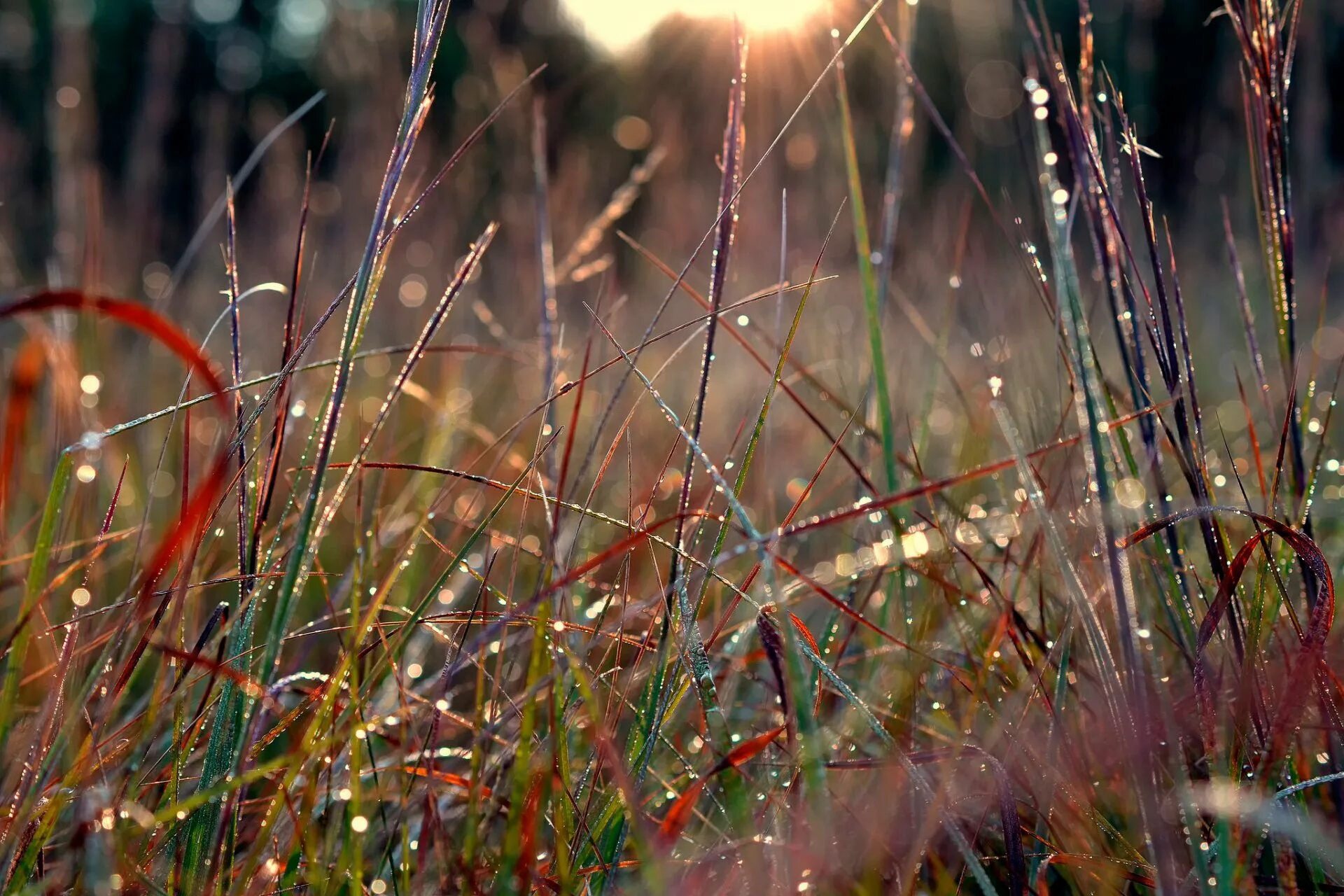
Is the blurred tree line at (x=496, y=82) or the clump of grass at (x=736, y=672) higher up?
the blurred tree line at (x=496, y=82)

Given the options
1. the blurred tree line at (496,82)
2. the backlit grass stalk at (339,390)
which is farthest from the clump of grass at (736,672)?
the blurred tree line at (496,82)

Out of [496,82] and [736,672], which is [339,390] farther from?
[496,82]

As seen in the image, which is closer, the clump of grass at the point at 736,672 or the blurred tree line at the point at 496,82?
the clump of grass at the point at 736,672

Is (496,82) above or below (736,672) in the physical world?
above

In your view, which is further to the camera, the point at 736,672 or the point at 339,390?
the point at 736,672

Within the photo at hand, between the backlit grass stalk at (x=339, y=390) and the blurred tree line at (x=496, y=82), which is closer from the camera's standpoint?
the backlit grass stalk at (x=339, y=390)

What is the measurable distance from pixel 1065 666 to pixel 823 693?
300 mm

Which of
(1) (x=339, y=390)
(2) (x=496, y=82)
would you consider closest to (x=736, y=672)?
(1) (x=339, y=390)

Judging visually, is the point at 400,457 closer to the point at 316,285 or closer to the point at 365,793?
the point at 365,793

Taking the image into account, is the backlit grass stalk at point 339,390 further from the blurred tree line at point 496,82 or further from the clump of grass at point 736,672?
the blurred tree line at point 496,82

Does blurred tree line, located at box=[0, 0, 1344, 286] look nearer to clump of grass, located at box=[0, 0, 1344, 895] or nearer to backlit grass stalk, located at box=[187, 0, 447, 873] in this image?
clump of grass, located at box=[0, 0, 1344, 895]

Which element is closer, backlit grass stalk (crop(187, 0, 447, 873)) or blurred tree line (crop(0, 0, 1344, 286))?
backlit grass stalk (crop(187, 0, 447, 873))

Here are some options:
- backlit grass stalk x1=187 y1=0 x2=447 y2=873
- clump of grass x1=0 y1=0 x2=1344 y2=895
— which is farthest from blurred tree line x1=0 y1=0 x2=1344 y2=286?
backlit grass stalk x1=187 y1=0 x2=447 y2=873

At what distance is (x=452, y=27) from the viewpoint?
29.4 feet
